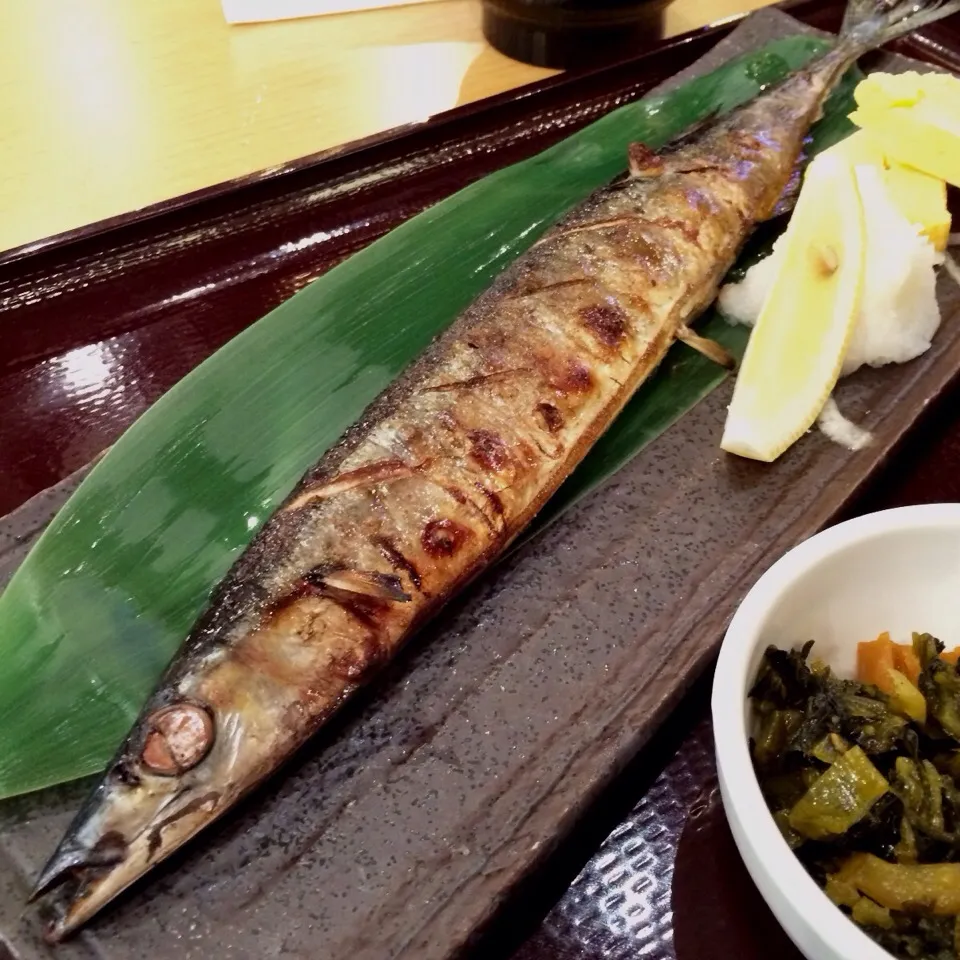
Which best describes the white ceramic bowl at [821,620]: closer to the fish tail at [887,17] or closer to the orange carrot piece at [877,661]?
the orange carrot piece at [877,661]

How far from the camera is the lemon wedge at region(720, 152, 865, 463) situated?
75.0 inches

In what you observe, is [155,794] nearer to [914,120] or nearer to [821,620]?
[821,620]

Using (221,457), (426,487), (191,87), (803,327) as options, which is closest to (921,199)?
(803,327)

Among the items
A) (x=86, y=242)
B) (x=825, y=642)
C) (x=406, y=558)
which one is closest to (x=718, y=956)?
(x=825, y=642)

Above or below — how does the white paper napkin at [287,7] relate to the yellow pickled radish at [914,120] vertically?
above

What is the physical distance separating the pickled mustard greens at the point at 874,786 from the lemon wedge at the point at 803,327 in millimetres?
642

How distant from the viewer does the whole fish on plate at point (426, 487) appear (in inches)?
51.6

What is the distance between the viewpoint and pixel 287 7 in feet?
11.5

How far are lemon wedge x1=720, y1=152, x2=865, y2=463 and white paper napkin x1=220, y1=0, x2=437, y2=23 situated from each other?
2228mm

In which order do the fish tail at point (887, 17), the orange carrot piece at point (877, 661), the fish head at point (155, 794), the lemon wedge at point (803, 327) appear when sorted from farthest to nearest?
1. the fish tail at point (887, 17)
2. the lemon wedge at point (803, 327)
3. the orange carrot piece at point (877, 661)
4. the fish head at point (155, 794)

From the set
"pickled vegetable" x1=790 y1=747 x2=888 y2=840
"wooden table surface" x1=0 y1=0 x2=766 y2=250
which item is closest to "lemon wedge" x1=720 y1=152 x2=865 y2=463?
"pickled vegetable" x1=790 y1=747 x2=888 y2=840

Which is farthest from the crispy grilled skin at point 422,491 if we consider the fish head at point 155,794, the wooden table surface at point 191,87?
the wooden table surface at point 191,87

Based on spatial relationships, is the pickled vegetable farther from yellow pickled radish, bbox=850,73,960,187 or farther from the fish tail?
the fish tail

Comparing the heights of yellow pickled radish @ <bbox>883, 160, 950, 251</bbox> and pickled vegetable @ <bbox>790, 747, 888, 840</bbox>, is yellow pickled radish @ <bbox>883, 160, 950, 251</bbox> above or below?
above
